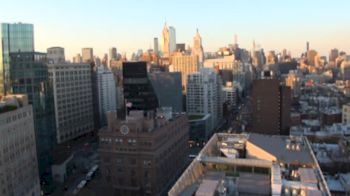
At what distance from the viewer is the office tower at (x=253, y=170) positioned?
1434cm

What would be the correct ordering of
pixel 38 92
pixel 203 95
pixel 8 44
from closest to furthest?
pixel 8 44, pixel 38 92, pixel 203 95

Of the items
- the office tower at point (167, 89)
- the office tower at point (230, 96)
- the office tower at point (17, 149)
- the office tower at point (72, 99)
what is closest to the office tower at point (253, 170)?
the office tower at point (17, 149)

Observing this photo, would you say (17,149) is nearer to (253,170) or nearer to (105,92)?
(253,170)

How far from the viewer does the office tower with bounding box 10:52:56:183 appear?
39.8 metres

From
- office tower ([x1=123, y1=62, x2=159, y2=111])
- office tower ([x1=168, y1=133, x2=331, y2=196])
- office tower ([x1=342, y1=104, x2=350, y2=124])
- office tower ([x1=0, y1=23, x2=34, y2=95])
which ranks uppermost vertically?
office tower ([x1=0, y1=23, x2=34, y2=95])

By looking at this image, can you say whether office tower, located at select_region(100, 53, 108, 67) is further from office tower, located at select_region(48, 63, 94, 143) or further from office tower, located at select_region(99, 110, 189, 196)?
office tower, located at select_region(99, 110, 189, 196)

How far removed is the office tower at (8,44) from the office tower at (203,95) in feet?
135

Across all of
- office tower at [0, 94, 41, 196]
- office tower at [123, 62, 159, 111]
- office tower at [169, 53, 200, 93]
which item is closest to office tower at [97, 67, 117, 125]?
office tower at [123, 62, 159, 111]

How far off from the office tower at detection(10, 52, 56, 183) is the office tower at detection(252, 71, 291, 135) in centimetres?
3300

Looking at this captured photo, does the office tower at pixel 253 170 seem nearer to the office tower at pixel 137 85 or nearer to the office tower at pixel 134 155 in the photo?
the office tower at pixel 134 155

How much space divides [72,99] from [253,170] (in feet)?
177

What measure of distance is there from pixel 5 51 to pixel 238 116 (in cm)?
6033

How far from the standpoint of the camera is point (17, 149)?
3250 centimetres

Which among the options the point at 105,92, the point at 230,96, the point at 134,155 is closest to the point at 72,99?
the point at 105,92
